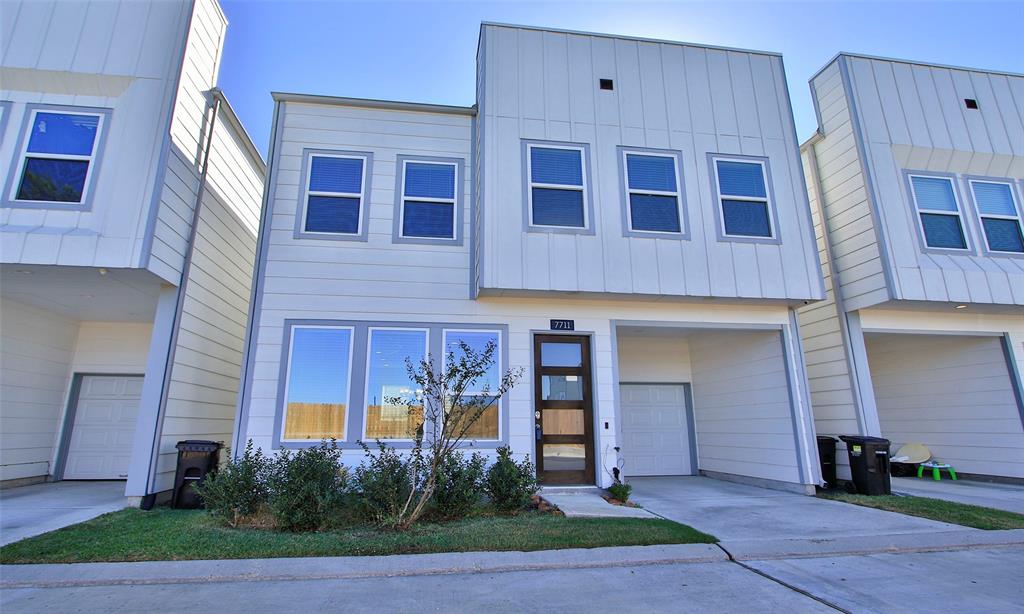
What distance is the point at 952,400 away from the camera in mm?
9680

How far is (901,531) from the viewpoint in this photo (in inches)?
205

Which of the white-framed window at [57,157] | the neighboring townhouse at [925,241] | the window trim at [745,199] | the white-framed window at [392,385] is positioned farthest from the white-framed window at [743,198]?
the white-framed window at [57,157]

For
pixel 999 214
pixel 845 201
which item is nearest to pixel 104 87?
pixel 845 201

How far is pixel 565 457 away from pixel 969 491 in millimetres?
6689

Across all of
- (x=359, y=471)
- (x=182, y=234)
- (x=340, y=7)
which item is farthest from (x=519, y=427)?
(x=340, y=7)

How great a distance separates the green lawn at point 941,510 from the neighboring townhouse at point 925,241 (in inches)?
55.8

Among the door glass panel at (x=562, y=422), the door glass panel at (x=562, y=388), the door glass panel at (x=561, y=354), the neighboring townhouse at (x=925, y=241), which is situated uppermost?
the neighboring townhouse at (x=925, y=241)

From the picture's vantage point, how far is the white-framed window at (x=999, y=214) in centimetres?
884

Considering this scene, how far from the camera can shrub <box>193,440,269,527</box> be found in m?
5.27

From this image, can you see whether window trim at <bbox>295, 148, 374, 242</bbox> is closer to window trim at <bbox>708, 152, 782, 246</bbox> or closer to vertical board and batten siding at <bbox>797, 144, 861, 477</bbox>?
window trim at <bbox>708, 152, 782, 246</bbox>

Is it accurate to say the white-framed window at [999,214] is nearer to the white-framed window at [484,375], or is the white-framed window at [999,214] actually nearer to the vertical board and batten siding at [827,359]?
the vertical board and batten siding at [827,359]

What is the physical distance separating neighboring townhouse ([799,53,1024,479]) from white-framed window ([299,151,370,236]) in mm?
8291

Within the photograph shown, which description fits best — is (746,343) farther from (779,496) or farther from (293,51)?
(293,51)

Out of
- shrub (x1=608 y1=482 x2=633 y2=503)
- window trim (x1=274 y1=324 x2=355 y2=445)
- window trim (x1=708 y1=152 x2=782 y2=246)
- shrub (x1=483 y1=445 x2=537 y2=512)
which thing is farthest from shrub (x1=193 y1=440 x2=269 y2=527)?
window trim (x1=708 y1=152 x2=782 y2=246)
